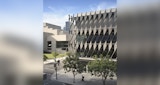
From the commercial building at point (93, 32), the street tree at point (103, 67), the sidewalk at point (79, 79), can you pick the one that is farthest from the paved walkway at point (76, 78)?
the commercial building at point (93, 32)

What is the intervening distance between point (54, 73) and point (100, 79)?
6.59 feet

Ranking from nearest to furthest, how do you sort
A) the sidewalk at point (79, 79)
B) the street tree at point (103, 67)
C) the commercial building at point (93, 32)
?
the street tree at point (103, 67) → the sidewalk at point (79, 79) → the commercial building at point (93, 32)

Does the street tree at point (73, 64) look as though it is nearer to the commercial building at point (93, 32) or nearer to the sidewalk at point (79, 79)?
the sidewalk at point (79, 79)

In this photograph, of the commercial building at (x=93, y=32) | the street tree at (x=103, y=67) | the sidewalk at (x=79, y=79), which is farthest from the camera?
the commercial building at (x=93, y=32)

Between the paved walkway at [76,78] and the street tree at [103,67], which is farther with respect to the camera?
the paved walkway at [76,78]

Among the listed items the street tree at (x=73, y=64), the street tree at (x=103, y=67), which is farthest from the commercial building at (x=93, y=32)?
the street tree at (x=103, y=67)

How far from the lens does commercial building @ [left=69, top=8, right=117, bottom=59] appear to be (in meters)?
7.72

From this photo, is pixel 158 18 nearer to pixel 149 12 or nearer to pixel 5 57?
pixel 149 12

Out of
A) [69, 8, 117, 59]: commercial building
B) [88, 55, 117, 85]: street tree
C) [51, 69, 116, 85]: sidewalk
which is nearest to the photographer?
[88, 55, 117, 85]: street tree

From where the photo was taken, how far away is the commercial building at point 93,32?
7720 mm

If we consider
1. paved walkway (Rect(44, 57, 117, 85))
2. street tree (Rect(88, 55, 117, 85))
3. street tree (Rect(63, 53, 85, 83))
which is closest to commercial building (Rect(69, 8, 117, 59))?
paved walkway (Rect(44, 57, 117, 85))

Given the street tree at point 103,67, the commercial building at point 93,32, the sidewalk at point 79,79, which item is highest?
the commercial building at point 93,32

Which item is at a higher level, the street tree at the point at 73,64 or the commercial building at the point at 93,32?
the commercial building at the point at 93,32

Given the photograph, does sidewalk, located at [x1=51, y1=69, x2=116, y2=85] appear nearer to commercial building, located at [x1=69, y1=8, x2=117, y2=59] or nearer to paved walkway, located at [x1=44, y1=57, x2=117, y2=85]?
paved walkway, located at [x1=44, y1=57, x2=117, y2=85]
